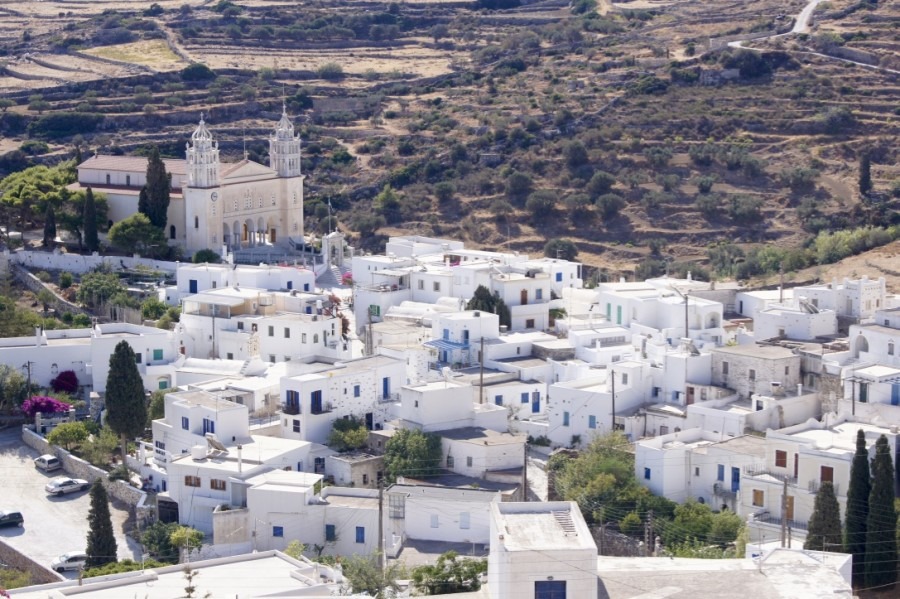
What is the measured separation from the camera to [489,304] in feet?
164

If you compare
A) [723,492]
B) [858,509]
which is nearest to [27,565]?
[723,492]

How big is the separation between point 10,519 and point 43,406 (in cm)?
685

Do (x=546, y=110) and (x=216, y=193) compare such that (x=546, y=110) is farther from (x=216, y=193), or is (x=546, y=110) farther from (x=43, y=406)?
(x=43, y=406)

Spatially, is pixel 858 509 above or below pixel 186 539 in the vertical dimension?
above

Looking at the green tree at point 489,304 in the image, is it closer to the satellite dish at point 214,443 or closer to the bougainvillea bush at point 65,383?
the bougainvillea bush at point 65,383

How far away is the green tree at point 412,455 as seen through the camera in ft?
133

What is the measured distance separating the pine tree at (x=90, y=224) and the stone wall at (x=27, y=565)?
68.5 ft

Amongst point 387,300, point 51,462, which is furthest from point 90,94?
point 51,462

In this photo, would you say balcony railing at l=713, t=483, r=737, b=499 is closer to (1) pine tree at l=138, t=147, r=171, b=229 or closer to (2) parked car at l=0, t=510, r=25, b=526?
(2) parked car at l=0, t=510, r=25, b=526

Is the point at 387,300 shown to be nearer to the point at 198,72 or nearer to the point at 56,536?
the point at 56,536

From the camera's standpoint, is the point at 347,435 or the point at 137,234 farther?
the point at 137,234

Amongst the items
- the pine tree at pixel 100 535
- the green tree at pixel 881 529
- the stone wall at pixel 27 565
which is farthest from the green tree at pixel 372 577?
the green tree at pixel 881 529

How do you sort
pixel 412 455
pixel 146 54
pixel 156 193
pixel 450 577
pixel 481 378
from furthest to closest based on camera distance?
pixel 146 54, pixel 156 193, pixel 481 378, pixel 412 455, pixel 450 577

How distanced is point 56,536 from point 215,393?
17.0 ft
